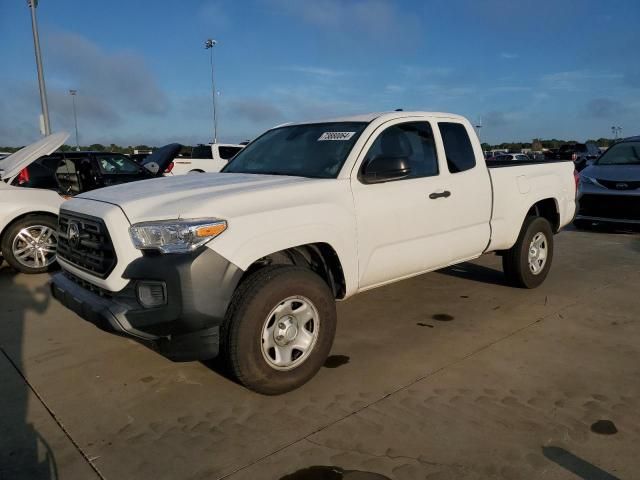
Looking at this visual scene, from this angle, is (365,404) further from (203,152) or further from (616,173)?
(203,152)

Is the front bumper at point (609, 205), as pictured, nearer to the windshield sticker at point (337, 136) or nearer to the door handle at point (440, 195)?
the door handle at point (440, 195)

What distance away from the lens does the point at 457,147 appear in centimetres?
487

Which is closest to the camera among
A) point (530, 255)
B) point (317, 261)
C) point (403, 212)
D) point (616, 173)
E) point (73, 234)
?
point (73, 234)

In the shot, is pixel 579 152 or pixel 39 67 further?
pixel 579 152

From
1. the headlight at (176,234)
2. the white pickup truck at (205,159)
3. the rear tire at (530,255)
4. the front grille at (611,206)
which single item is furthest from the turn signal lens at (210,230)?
the white pickup truck at (205,159)

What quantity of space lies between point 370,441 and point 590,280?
4460mm

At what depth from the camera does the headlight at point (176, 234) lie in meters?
3.00

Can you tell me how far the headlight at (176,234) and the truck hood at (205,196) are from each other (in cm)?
6

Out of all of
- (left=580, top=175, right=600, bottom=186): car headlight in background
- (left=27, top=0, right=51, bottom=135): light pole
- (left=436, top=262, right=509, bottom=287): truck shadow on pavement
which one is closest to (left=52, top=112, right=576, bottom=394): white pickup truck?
(left=436, top=262, right=509, bottom=287): truck shadow on pavement

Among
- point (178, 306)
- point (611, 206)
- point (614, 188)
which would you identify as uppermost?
point (614, 188)

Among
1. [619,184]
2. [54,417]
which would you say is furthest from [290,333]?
[619,184]

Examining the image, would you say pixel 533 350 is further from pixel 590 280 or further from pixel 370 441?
pixel 590 280

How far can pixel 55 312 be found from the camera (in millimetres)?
5129

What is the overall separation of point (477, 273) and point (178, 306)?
4606 mm
